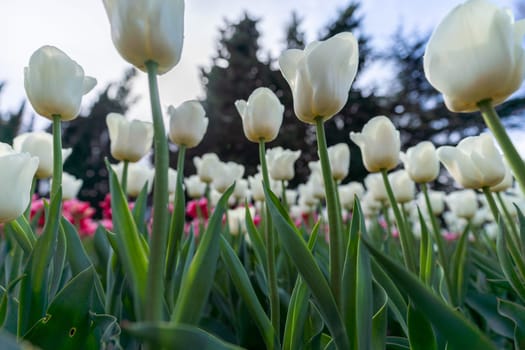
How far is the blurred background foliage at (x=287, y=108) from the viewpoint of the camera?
10727 mm

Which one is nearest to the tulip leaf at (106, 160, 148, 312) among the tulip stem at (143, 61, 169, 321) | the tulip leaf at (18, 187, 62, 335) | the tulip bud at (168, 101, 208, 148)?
the tulip stem at (143, 61, 169, 321)

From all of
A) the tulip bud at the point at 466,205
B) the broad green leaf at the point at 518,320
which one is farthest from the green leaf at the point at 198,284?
the tulip bud at the point at 466,205

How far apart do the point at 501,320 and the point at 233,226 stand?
2.97 ft

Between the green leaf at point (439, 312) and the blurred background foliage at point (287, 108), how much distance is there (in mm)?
9555

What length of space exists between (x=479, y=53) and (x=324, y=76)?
0.19 meters

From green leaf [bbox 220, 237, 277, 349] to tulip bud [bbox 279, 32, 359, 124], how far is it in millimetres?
232

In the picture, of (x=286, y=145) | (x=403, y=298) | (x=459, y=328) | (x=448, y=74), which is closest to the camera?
(x=459, y=328)

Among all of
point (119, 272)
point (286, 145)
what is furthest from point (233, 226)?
point (286, 145)

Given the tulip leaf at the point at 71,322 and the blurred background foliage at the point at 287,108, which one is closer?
the tulip leaf at the point at 71,322

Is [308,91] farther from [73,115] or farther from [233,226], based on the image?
[233,226]

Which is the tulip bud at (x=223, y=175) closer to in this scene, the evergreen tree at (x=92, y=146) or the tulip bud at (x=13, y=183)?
the tulip bud at (x=13, y=183)

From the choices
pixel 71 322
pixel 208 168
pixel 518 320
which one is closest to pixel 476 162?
pixel 518 320

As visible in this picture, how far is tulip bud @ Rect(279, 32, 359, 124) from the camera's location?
0.52 metres

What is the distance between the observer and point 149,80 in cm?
38
